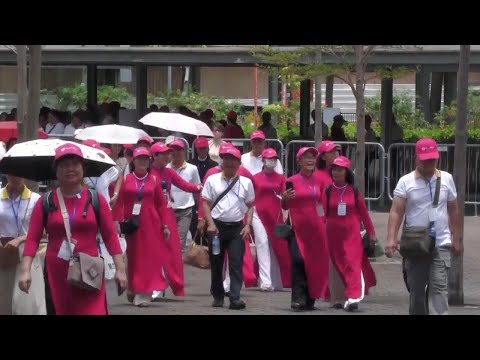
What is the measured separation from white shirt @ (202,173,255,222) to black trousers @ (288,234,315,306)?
63 cm

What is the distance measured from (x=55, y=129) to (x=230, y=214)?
411 inches

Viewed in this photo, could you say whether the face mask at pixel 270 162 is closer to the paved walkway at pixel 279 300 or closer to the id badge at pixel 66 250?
the paved walkway at pixel 279 300

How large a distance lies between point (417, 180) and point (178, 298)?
440cm

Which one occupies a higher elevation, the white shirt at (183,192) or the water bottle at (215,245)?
the white shirt at (183,192)

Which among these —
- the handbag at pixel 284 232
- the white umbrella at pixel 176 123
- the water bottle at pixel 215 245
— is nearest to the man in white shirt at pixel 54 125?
the white umbrella at pixel 176 123

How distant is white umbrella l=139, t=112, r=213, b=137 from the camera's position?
1819 centimetres

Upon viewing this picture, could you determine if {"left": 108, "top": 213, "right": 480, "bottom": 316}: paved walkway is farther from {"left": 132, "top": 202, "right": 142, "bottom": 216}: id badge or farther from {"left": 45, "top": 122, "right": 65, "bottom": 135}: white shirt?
{"left": 45, "top": 122, "right": 65, "bottom": 135}: white shirt

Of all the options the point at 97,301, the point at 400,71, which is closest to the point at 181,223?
the point at 400,71

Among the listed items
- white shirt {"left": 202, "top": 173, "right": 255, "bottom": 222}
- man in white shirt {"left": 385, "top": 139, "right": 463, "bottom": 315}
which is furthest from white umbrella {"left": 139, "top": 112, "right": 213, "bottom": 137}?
man in white shirt {"left": 385, "top": 139, "right": 463, "bottom": 315}

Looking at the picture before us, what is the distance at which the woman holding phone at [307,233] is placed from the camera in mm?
13062

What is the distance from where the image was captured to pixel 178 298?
14.0m
